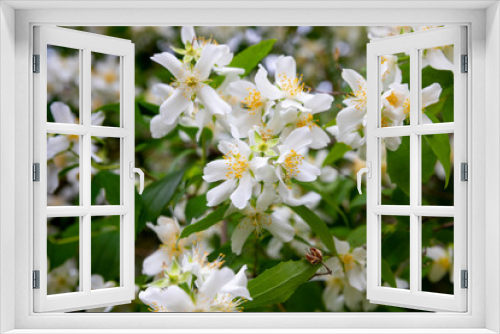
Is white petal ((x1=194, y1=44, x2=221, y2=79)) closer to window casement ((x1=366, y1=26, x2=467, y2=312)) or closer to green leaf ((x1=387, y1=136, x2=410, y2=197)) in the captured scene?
window casement ((x1=366, y1=26, x2=467, y2=312))

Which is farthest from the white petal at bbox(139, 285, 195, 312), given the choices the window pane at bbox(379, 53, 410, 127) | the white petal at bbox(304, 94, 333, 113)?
the window pane at bbox(379, 53, 410, 127)

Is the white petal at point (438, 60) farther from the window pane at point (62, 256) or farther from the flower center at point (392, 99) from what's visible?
the window pane at point (62, 256)

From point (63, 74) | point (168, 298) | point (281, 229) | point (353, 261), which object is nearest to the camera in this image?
point (168, 298)

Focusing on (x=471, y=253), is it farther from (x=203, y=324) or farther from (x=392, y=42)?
(x=203, y=324)

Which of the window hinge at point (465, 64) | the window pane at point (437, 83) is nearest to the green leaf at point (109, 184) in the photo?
the window pane at point (437, 83)

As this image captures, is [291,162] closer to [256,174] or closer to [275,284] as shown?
[256,174]

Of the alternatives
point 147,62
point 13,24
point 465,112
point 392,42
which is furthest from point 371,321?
point 147,62

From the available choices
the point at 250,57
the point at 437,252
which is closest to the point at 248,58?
the point at 250,57

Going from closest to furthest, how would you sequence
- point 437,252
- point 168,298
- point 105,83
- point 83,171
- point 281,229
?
point 168,298
point 83,171
point 281,229
point 437,252
point 105,83
